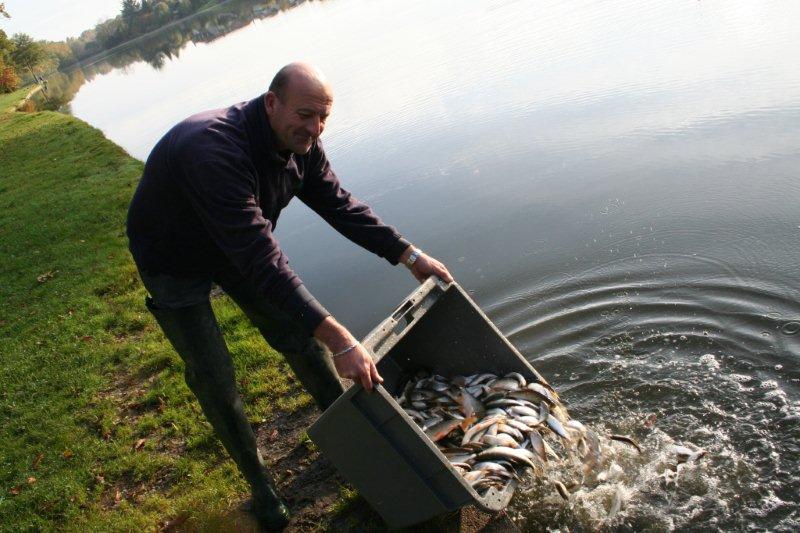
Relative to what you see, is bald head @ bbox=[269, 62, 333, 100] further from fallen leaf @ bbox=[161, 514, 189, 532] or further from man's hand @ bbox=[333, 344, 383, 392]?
fallen leaf @ bbox=[161, 514, 189, 532]

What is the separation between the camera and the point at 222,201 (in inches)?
127

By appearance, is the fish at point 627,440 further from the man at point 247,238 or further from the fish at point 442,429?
the man at point 247,238

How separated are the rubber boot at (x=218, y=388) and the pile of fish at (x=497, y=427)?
105 cm

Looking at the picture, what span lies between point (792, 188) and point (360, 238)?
4.87m

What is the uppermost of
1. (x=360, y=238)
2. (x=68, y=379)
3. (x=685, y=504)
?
(x=360, y=238)

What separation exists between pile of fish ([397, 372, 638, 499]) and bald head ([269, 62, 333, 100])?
214cm

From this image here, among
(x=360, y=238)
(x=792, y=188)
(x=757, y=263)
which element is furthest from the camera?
(x=792, y=188)

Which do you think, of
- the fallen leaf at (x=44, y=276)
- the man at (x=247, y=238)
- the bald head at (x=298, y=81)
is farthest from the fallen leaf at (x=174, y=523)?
the fallen leaf at (x=44, y=276)

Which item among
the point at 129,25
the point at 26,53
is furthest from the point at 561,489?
the point at 129,25

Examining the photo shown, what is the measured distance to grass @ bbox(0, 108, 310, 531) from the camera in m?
4.81

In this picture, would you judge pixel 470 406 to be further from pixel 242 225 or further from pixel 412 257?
pixel 242 225

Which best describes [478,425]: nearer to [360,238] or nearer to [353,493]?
[353,493]

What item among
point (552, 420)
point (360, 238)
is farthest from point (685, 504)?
point (360, 238)

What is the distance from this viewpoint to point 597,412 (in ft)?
15.6
